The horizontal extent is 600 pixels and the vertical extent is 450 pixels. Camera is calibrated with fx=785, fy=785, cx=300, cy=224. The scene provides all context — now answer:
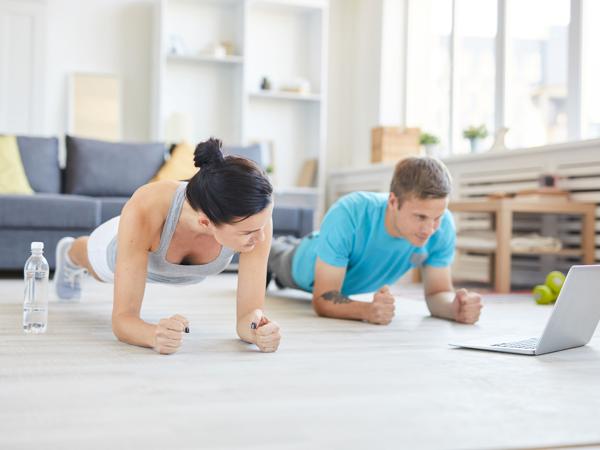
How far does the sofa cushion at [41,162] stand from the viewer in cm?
530

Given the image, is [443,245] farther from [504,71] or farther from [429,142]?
[429,142]

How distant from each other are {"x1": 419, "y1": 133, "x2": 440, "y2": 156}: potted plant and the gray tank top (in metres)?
3.80

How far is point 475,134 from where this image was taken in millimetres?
5441

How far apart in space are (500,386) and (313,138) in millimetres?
5711

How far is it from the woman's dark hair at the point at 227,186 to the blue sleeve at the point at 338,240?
2.71 ft

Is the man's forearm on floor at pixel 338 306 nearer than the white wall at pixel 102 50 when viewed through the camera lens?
Yes

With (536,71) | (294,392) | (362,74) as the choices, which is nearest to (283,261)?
(294,392)

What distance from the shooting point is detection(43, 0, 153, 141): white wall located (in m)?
6.53

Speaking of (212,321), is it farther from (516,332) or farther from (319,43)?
(319,43)

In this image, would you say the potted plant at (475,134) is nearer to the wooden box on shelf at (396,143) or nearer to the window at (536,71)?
the window at (536,71)

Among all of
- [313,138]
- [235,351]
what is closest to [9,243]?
[235,351]

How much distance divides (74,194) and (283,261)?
8.33 feet

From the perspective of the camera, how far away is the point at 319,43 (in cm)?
706

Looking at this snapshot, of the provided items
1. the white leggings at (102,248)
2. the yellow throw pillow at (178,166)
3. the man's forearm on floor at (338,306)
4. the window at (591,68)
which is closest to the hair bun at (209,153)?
the white leggings at (102,248)
